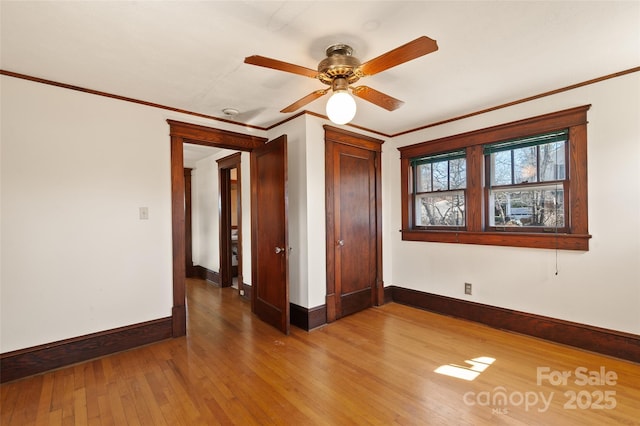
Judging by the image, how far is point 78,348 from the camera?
8.50 feet

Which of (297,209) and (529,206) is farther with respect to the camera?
(297,209)

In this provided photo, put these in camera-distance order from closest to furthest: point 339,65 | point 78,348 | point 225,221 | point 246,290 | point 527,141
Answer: point 339,65
point 78,348
point 527,141
point 246,290
point 225,221

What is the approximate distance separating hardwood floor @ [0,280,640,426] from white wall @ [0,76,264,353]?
472mm

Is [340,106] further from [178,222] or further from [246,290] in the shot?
[246,290]

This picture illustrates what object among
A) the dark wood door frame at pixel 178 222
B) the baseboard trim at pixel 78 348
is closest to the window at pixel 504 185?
the dark wood door frame at pixel 178 222

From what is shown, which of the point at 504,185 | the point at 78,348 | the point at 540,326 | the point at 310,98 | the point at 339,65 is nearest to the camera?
the point at 339,65

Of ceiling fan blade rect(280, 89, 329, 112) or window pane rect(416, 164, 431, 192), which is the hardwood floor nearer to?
window pane rect(416, 164, 431, 192)

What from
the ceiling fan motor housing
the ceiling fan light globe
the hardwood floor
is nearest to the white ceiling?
the ceiling fan motor housing

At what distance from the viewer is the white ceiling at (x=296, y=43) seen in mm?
1679

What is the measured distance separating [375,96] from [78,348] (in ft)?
10.9

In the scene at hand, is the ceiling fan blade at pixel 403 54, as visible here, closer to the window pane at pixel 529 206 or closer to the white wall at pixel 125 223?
the white wall at pixel 125 223

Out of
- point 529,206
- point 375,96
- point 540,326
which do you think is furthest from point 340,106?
point 540,326

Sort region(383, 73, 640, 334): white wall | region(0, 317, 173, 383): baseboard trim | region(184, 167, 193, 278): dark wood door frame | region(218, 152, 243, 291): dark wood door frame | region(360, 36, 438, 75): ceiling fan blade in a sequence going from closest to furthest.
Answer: region(360, 36, 438, 75): ceiling fan blade < region(0, 317, 173, 383): baseboard trim < region(383, 73, 640, 334): white wall < region(218, 152, 243, 291): dark wood door frame < region(184, 167, 193, 278): dark wood door frame

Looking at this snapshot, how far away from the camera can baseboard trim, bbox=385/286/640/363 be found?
2.55m
